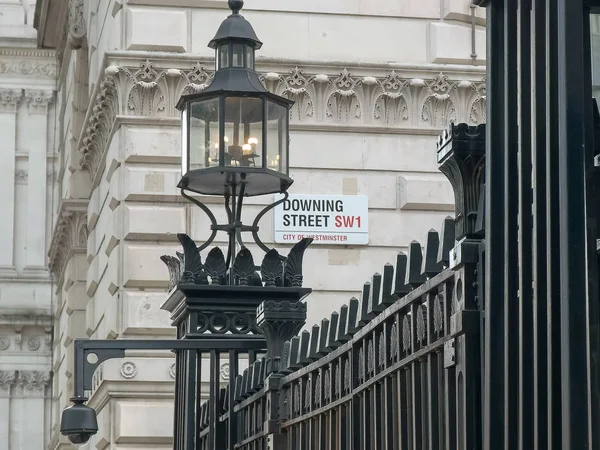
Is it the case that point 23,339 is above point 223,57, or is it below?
below

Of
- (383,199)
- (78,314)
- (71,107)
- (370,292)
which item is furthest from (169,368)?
(370,292)

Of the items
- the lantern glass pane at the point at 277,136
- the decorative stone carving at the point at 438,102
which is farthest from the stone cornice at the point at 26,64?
the lantern glass pane at the point at 277,136

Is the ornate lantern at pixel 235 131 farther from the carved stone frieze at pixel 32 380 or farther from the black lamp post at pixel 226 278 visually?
the carved stone frieze at pixel 32 380

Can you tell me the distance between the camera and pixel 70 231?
2109 cm

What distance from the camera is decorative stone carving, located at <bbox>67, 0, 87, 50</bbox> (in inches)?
758

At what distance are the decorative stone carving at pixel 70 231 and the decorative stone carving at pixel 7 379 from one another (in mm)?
12816

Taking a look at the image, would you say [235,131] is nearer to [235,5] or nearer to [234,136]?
[234,136]

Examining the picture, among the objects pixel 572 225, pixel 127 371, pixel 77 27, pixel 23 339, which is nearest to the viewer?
pixel 572 225

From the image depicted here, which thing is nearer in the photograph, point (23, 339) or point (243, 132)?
point (243, 132)

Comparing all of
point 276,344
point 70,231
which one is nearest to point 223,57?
Answer: point 276,344

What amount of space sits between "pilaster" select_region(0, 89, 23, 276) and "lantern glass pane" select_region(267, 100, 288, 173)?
2791 cm

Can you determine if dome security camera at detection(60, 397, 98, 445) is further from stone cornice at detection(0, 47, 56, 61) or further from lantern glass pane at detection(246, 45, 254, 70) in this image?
stone cornice at detection(0, 47, 56, 61)

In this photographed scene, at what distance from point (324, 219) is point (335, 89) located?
125 cm

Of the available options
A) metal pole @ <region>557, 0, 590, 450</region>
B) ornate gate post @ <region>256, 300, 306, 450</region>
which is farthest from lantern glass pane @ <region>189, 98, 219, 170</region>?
metal pole @ <region>557, 0, 590, 450</region>
